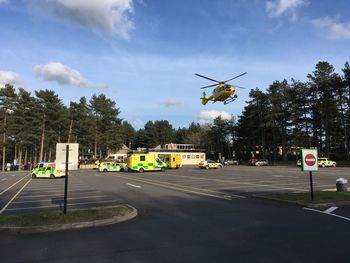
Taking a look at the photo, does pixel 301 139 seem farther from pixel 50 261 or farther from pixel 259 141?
pixel 50 261

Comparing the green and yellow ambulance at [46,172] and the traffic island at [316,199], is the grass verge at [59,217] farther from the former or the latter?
the green and yellow ambulance at [46,172]

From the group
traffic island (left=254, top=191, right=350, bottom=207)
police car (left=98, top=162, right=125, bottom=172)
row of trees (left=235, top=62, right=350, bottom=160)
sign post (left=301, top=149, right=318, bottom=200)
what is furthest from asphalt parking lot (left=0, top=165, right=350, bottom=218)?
row of trees (left=235, top=62, right=350, bottom=160)

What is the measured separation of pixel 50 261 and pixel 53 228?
3.02m

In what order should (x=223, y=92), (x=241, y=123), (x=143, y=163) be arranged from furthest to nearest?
(x=241, y=123)
(x=143, y=163)
(x=223, y=92)

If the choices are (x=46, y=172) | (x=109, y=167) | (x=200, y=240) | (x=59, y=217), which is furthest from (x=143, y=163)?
(x=200, y=240)

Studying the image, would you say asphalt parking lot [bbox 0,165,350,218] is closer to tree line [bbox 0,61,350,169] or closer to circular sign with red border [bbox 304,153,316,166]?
circular sign with red border [bbox 304,153,316,166]

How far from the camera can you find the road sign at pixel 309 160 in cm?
1519

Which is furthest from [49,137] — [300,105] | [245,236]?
[245,236]

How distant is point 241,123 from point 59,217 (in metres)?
98.9

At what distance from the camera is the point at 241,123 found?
106 metres

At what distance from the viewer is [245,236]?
8367 mm

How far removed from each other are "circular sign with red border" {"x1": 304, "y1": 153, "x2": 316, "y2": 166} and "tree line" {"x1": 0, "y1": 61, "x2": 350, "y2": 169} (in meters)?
59.9

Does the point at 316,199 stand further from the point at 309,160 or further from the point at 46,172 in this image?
the point at 46,172

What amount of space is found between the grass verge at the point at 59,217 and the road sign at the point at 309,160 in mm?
7821
